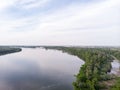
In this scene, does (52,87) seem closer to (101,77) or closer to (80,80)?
(80,80)

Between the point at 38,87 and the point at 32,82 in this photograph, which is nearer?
the point at 38,87

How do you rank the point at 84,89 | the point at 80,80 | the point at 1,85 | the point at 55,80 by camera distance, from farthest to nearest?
the point at 55,80 → the point at 1,85 → the point at 80,80 → the point at 84,89

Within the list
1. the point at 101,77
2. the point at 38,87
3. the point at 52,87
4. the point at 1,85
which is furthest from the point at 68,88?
the point at 1,85

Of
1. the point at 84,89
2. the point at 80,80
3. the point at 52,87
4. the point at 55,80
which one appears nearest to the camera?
the point at 84,89

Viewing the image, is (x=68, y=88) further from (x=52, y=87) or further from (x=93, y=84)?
(x=93, y=84)

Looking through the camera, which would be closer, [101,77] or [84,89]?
[84,89]

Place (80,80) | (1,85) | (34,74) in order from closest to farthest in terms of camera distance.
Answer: (80,80) → (1,85) → (34,74)

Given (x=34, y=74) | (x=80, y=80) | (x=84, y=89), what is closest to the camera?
(x=84, y=89)

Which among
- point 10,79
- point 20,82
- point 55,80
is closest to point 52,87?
point 55,80
